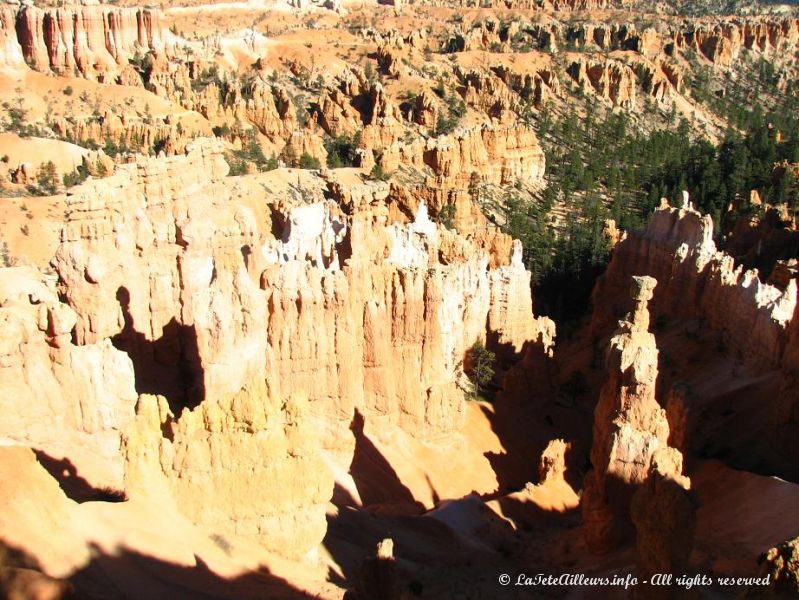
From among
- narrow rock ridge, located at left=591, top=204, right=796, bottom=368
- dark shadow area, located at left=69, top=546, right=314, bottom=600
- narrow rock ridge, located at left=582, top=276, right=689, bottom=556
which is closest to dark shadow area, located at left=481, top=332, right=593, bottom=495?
narrow rock ridge, located at left=582, top=276, right=689, bottom=556

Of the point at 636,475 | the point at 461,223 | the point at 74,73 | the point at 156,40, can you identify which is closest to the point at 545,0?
the point at 156,40

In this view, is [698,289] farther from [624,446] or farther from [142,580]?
[142,580]

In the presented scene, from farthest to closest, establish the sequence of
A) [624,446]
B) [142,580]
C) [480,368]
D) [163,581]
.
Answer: [480,368]
[624,446]
[163,581]
[142,580]

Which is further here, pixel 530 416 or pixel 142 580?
pixel 530 416

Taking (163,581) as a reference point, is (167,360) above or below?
below

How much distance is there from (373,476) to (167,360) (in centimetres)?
714

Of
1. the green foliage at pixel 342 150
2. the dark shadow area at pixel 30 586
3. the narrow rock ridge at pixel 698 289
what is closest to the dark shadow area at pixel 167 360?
the dark shadow area at pixel 30 586

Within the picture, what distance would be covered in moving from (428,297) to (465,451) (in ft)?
17.8

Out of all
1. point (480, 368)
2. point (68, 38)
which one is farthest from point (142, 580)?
point (68, 38)

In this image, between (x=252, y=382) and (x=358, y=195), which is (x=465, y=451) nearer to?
(x=252, y=382)

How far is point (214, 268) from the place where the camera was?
77.2ft

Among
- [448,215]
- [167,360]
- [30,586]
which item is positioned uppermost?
[30,586]

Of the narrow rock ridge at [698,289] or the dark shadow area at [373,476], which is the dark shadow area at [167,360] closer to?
the dark shadow area at [373,476]

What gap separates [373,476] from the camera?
23.0m
